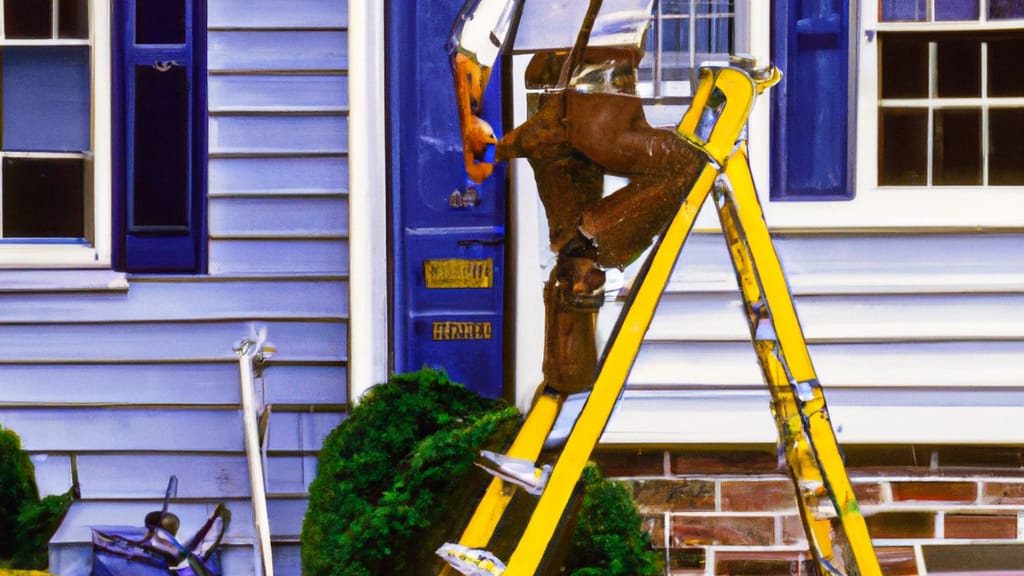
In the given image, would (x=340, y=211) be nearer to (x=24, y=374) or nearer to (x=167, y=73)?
(x=167, y=73)

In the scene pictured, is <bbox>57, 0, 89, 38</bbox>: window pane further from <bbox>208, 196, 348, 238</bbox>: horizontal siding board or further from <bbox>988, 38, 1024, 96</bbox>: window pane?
<bbox>988, 38, 1024, 96</bbox>: window pane

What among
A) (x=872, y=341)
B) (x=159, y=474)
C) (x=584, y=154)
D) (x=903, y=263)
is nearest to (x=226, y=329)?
→ (x=159, y=474)

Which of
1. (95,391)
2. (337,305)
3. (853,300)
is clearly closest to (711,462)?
(853,300)

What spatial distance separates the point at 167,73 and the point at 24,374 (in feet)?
3.76

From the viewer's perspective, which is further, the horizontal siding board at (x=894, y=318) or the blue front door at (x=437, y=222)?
the blue front door at (x=437, y=222)

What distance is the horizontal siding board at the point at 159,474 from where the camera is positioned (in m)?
4.07

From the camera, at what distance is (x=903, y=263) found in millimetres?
3818

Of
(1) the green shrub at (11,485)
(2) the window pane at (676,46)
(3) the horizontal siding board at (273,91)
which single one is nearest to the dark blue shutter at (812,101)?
(2) the window pane at (676,46)

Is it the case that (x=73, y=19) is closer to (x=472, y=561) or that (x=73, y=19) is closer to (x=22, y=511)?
(x=22, y=511)

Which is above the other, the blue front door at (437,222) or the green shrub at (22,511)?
the blue front door at (437,222)

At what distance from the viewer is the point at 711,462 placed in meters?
3.88

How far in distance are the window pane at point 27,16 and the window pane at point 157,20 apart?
1.02 ft

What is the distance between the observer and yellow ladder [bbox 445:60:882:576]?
2752mm

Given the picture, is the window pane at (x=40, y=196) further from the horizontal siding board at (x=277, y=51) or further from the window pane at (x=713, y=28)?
the window pane at (x=713, y=28)
